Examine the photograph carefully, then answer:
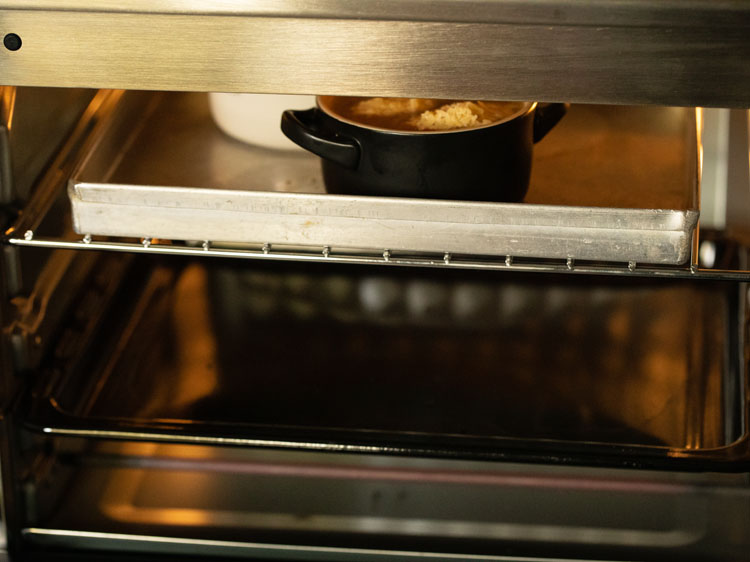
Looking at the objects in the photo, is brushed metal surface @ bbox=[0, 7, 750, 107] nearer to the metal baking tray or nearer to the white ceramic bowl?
the metal baking tray

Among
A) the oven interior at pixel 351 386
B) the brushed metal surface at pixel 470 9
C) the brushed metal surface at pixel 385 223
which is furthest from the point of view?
the oven interior at pixel 351 386

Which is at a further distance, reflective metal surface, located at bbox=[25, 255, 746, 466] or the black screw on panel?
reflective metal surface, located at bbox=[25, 255, 746, 466]

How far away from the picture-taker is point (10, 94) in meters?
0.79

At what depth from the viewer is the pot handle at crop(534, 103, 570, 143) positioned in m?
0.84

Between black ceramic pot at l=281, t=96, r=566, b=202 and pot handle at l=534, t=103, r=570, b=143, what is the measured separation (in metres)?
0.04

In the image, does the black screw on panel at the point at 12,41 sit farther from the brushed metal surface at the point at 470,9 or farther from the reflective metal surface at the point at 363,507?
the reflective metal surface at the point at 363,507

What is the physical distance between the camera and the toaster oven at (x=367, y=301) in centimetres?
66

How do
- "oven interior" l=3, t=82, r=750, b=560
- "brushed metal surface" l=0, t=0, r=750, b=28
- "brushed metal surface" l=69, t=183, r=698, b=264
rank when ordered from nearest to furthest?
1. "brushed metal surface" l=0, t=0, r=750, b=28
2. "brushed metal surface" l=69, t=183, r=698, b=264
3. "oven interior" l=3, t=82, r=750, b=560

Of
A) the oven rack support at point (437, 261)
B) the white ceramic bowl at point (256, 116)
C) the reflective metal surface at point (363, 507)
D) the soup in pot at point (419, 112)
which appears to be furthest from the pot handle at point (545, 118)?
the reflective metal surface at point (363, 507)

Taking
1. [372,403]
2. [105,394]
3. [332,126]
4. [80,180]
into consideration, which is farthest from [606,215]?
[105,394]

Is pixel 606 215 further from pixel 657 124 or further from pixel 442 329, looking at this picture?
pixel 442 329

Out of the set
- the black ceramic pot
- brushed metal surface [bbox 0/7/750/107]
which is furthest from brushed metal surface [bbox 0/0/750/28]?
the black ceramic pot

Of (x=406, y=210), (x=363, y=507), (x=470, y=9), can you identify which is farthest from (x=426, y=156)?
(x=363, y=507)

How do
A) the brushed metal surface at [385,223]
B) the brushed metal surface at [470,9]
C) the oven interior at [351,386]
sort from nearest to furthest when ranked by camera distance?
the brushed metal surface at [470,9], the brushed metal surface at [385,223], the oven interior at [351,386]
